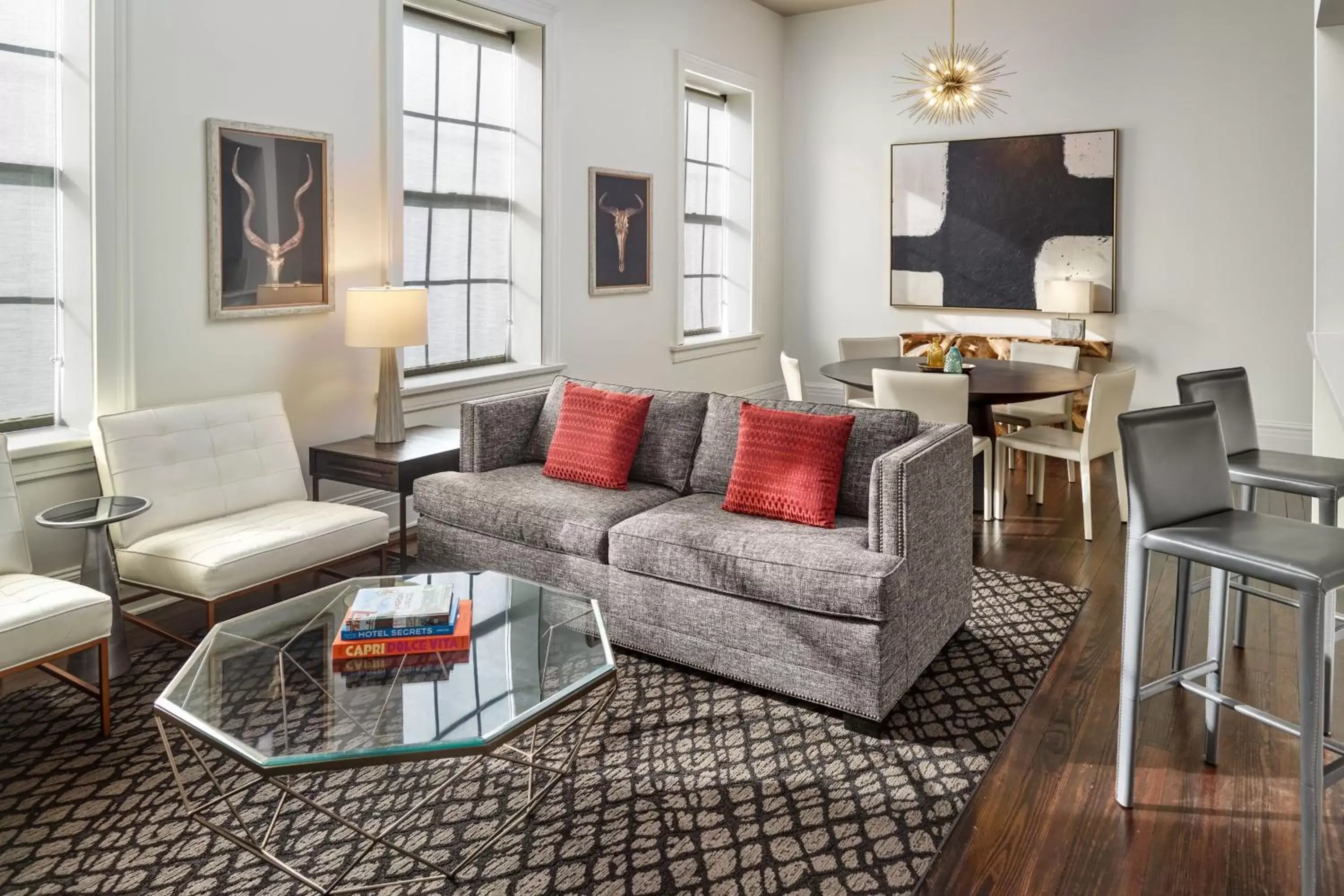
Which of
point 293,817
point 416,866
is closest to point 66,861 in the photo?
point 293,817

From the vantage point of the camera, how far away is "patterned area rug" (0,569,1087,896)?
6.84 feet

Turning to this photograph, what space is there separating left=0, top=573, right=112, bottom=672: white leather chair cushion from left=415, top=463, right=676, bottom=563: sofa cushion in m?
1.22

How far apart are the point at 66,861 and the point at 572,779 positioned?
3.74ft

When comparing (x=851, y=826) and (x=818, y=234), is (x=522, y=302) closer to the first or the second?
(x=818, y=234)

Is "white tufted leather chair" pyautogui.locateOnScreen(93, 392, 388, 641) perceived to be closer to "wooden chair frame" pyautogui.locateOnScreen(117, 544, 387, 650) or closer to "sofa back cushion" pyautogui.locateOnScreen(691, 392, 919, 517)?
"wooden chair frame" pyautogui.locateOnScreen(117, 544, 387, 650)

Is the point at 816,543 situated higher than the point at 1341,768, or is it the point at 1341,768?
the point at 816,543

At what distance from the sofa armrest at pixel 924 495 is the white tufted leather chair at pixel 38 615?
2204 mm

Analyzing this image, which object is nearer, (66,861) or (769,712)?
(66,861)

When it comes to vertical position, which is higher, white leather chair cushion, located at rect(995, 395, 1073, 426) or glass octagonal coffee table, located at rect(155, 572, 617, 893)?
white leather chair cushion, located at rect(995, 395, 1073, 426)

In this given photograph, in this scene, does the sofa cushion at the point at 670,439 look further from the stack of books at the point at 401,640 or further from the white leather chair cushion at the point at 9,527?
the white leather chair cushion at the point at 9,527

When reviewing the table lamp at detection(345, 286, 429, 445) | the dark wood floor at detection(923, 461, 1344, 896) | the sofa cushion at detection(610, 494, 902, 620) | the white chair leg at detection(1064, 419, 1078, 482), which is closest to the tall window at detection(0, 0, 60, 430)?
the table lamp at detection(345, 286, 429, 445)

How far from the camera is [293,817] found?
229 centimetres

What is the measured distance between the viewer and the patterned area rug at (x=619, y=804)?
208 cm

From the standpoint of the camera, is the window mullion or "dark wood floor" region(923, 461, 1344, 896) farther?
the window mullion
